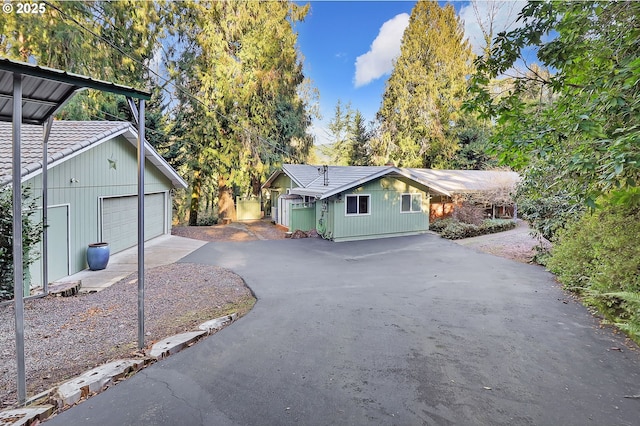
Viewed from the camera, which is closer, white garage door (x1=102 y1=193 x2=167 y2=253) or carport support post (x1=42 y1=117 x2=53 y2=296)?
carport support post (x1=42 y1=117 x2=53 y2=296)

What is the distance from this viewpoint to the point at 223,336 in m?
4.79

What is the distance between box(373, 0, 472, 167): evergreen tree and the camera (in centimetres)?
2750

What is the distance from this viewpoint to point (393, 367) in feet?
13.2

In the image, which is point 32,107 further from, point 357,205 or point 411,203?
point 411,203

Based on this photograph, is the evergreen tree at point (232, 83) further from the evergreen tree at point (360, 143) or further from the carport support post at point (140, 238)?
the carport support post at point (140, 238)

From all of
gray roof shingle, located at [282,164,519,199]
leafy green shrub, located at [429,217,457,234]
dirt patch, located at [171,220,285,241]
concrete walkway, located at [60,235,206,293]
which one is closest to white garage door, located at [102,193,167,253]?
concrete walkway, located at [60,235,206,293]

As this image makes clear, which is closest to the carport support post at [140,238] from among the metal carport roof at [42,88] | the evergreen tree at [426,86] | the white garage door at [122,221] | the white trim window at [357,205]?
the metal carport roof at [42,88]

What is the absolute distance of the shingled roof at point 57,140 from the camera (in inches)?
260

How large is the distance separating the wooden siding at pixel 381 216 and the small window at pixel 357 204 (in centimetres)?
19

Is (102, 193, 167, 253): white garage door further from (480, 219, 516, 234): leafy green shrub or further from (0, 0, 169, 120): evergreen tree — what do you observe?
(480, 219, 516, 234): leafy green shrub

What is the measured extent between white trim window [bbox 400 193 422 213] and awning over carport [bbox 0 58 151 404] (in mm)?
13215

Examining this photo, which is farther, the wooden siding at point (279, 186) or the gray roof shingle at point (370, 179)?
the wooden siding at point (279, 186)

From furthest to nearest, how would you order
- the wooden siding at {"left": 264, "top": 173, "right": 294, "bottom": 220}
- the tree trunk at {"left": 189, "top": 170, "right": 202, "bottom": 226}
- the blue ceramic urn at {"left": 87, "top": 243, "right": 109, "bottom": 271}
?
the tree trunk at {"left": 189, "top": 170, "right": 202, "bottom": 226}, the wooden siding at {"left": 264, "top": 173, "right": 294, "bottom": 220}, the blue ceramic urn at {"left": 87, "top": 243, "right": 109, "bottom": 271}

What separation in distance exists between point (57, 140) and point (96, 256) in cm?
313
